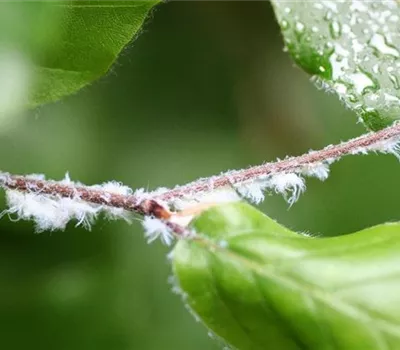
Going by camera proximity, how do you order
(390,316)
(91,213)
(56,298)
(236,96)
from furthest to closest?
1. (236,96)
2. (56,298)
3. (91,213)
4. (390,316)

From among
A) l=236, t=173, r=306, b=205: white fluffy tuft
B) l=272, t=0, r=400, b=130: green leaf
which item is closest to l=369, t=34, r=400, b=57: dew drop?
l=272, t=0, r=400, b=130: green leaf

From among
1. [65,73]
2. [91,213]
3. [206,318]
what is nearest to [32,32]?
[65,73]

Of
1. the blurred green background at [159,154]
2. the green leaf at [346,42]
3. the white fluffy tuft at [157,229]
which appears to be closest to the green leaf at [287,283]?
the white fluffy tuft at [157,229]

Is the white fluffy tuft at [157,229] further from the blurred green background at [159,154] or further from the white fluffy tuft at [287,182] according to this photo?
the blurred green background at [159,154]

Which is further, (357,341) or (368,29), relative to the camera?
(368,29)

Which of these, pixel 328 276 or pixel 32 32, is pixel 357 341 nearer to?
pixel 328 276

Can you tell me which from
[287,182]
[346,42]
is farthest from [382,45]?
[287,182]
